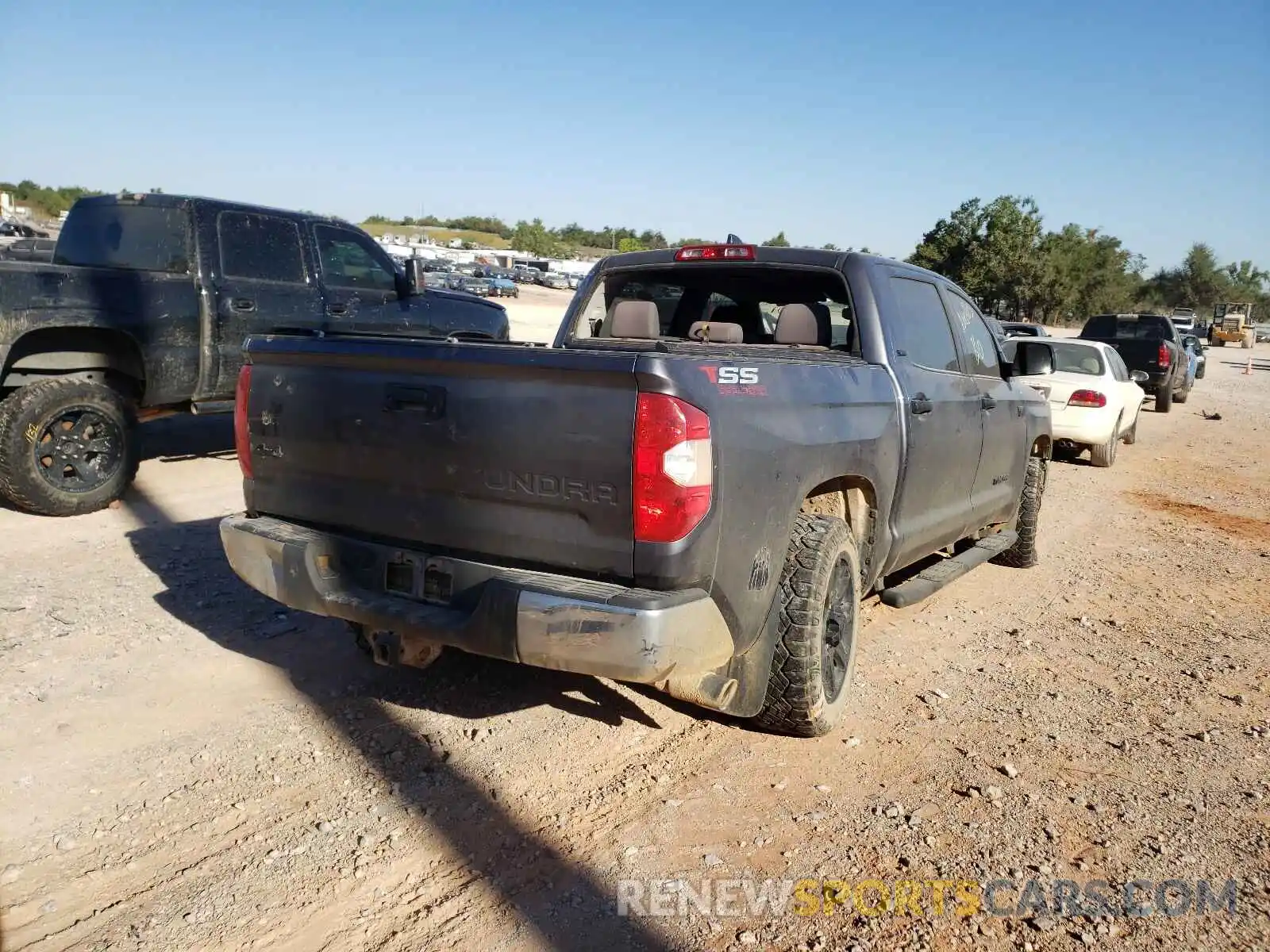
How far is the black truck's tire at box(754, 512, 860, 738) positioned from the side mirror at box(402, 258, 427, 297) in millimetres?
5497

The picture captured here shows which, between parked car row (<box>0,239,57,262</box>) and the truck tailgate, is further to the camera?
parked car row (<box>0,239,57,262</box>)

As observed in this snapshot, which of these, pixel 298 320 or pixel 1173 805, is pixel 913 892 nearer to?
pixel 1173 805

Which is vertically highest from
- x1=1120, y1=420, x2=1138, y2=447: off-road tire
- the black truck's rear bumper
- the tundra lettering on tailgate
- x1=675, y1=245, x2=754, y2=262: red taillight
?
x1=675, y1=245, x2=754, y2=262: red taillight

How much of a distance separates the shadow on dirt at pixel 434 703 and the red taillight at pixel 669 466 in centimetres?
107

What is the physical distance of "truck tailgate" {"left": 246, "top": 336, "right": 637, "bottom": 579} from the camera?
9.92 feet

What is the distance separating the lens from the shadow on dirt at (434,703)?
2817 millimetres

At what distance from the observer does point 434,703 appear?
4.14 metres

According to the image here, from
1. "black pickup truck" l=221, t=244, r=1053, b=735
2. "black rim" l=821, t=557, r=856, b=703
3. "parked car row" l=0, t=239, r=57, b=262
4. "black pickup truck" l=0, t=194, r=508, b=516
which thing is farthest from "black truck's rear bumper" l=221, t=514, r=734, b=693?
"parked car row" l=0, t=239, r=57, b=262

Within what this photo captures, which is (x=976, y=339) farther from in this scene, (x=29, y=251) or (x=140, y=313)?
(x=29, y=251)

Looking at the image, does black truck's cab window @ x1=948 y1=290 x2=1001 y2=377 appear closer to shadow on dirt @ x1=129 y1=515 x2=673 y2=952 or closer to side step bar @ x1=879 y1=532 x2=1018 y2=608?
side step bar @ x1=879 y1=532 x2=1018 y2=608

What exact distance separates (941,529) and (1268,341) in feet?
271

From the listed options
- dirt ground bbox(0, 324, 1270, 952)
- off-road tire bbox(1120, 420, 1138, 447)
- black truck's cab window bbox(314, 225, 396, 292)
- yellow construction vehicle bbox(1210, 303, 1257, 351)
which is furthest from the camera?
yellow construction vehicle bbox(1210, 303, 1257, 351)

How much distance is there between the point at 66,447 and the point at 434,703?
4125mm

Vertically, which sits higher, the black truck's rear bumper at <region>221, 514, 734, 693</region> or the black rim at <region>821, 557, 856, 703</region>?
the black truck's rear bumper at <region>221, 514, 734, 693</region>
